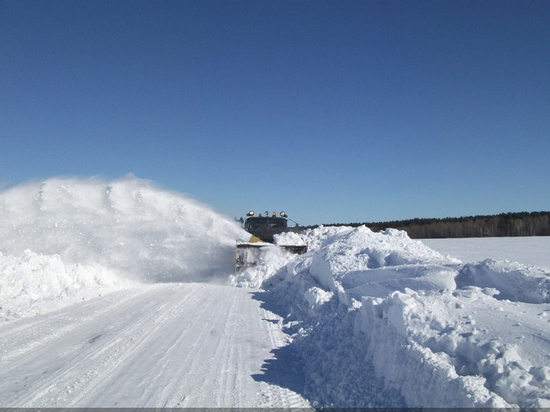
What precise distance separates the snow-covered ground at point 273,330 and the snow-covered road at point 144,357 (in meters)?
0.02

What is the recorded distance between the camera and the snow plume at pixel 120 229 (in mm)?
12750

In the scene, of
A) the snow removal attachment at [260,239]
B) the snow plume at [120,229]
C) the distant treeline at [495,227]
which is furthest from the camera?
the distant treeline at [495,227]

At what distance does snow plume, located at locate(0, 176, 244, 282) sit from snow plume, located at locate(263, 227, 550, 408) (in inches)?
300

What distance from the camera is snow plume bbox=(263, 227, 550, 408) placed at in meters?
3.34

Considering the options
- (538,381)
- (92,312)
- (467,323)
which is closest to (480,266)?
(467,323)

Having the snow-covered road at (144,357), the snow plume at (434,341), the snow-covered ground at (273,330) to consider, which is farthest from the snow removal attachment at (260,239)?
the snow plume at (434,341)

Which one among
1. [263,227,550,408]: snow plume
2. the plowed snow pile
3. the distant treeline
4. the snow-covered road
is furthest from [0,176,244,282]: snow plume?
the distant treeline

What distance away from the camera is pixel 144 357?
5.32 meters

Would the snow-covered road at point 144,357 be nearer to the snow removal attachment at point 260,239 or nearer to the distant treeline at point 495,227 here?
the snow removal attachment at point 260,239

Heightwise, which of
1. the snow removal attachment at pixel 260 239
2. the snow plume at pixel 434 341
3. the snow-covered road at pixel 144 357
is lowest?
the snow-covered road at pixel 144 357

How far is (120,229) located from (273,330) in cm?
856

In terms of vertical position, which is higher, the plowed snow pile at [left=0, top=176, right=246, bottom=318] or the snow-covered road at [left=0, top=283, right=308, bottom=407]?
the plowed snow pile at [left=0, top=176, right=246, bottom=318]

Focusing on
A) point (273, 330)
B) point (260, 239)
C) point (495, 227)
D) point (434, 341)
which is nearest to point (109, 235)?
point (260, 239)

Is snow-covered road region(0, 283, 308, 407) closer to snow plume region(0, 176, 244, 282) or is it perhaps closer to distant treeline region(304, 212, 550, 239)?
snow plume region(0, 176, 244, 282)
